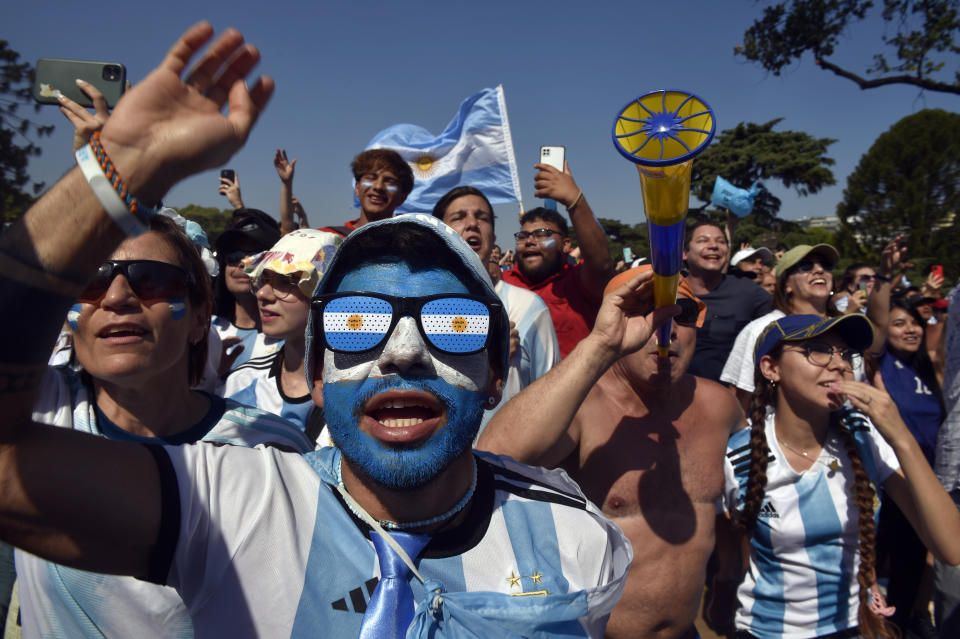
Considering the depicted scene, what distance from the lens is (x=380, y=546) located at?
1.25 meters

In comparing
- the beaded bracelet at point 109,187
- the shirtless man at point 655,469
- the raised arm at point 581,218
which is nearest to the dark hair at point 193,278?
the beaded bracelet at point 109,187

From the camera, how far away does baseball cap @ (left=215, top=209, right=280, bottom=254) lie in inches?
167

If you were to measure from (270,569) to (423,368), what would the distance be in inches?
20.6

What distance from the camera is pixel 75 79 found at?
1.88 meters

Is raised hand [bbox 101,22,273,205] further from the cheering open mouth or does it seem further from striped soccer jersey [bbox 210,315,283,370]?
striped soccer jersey [bbox 210,315,283,370]

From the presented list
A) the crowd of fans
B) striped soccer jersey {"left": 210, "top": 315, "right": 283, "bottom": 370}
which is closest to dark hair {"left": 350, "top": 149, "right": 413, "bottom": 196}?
the crowd of fans

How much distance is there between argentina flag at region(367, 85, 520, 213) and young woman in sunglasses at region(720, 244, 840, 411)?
3.00 metres

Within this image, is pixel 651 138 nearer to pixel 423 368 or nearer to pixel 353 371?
pixel 423 368

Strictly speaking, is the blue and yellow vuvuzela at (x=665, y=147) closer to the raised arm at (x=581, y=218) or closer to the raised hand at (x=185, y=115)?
the raised hand at (x=185, y=115)

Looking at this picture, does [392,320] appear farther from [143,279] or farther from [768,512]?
[768,512]

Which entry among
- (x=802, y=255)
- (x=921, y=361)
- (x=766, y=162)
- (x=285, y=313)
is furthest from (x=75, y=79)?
(x=766, y=162)

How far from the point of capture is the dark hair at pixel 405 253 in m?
1.44

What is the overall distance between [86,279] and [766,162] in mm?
45632

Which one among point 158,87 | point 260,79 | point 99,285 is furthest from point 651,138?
point 99,285
